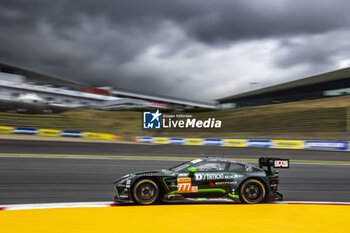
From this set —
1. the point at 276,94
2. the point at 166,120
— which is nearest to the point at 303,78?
the point at 276,94

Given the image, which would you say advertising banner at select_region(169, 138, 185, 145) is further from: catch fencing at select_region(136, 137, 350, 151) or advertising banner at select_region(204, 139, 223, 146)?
advertising banner at select_region(204, 139, 223, 146)

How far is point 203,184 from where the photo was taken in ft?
21.1

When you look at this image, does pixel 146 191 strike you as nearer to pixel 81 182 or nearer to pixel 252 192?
pixel 252 192

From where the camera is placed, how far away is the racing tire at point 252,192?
260 inches

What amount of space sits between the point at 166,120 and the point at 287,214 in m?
21.5

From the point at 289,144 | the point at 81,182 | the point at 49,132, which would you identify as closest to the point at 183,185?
the point at 81,182

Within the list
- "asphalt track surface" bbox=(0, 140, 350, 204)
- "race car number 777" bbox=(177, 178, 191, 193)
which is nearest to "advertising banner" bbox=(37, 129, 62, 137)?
"asphalt track surface" bbox=(0, 140, 350, 204)

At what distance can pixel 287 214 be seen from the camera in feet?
19.5

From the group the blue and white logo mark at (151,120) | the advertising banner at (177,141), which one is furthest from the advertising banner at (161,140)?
the blue and white logo mark at (151,120)

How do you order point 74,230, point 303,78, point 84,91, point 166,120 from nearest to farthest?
point 74,230 < point 166,120 < point 303,78 < point 84,91

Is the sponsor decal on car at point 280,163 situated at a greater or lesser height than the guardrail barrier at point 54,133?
lesser

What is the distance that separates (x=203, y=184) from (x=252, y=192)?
119 cm

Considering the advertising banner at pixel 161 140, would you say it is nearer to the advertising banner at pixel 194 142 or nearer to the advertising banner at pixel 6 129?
the advertising banner at pixel 194 142

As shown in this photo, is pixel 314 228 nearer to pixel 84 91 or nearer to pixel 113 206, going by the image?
pixel 113 206
